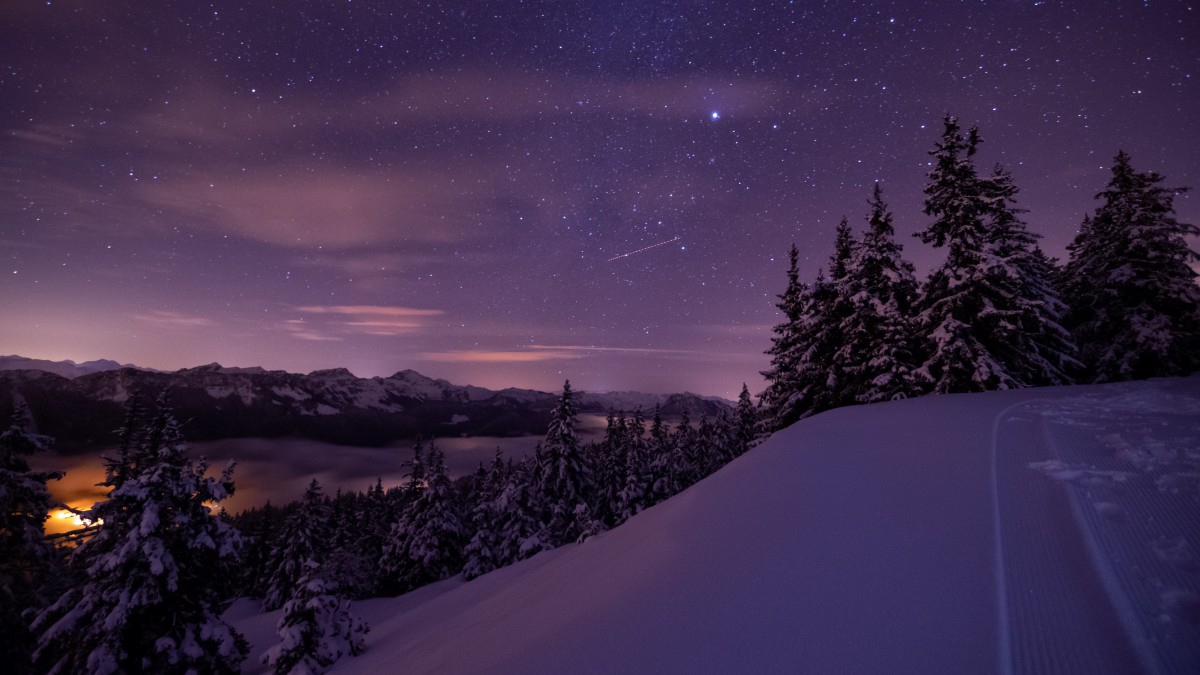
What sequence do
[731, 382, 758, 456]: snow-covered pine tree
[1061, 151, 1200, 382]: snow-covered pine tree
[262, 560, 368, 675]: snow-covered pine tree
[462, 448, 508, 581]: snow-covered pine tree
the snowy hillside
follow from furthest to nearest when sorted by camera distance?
[731, 382, 758, 456]: snow-covered pine tree < [462, 448, 508, 581]: snow-covered pine tree < [1061, 151, 1200, 382]: snow-covered pine tree < [262, 560, 368, 675]: snow-covered pine tree < the snowy hillside

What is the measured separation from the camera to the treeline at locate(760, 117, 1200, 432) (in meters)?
17.1

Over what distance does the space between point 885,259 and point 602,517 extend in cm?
2747

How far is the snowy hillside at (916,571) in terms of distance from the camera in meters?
2.34

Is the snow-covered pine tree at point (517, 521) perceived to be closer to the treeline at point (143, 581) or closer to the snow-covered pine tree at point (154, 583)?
the treeline at point (143, 581)

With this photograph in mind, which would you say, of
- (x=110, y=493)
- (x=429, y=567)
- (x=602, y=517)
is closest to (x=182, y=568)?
(x=110, y=493)

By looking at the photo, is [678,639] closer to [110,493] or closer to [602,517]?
[110,493]

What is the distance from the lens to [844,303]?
19.8 meters

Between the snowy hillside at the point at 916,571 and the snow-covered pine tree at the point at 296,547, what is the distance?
37106mm

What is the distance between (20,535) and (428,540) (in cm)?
2128

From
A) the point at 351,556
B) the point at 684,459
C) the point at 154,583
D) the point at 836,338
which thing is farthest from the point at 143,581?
the point at 351,556

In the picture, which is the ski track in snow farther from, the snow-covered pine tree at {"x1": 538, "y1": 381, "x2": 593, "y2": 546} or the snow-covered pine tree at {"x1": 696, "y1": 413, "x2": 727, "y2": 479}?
the snow-covered pine tree at {"x1": 696, "y1": 413, "x2": 727, "y2": 479}

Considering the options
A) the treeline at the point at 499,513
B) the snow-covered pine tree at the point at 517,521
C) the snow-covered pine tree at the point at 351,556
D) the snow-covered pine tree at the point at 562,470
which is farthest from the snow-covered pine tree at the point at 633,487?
the snow-covered pine tree at the point at 351,556

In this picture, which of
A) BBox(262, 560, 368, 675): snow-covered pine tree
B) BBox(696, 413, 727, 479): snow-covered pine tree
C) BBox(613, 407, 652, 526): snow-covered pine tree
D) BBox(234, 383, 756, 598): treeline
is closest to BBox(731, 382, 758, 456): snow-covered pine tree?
BBox(234, 383, 756, 598): treeline

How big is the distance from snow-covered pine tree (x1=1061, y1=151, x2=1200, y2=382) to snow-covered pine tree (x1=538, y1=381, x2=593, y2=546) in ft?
88.5
